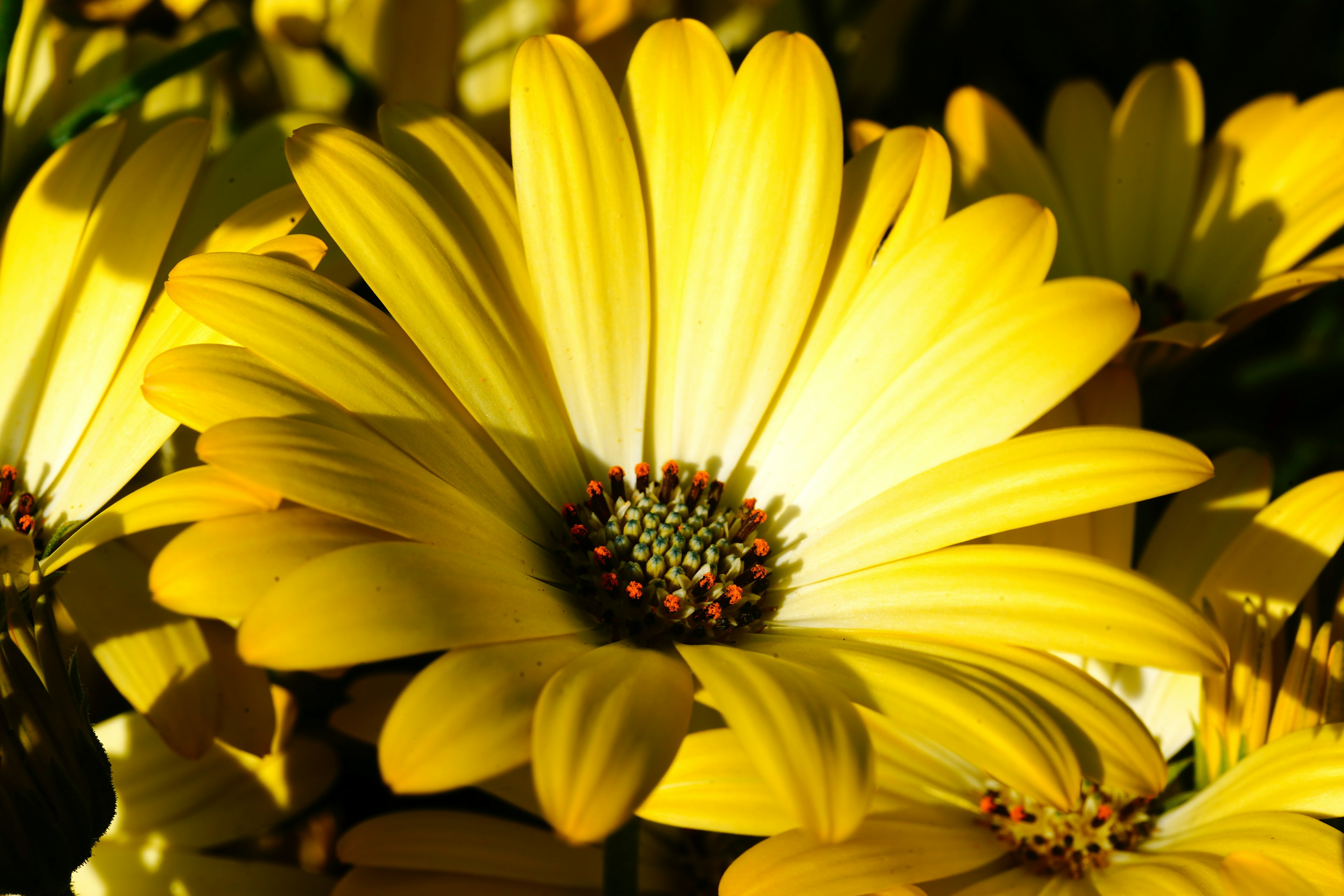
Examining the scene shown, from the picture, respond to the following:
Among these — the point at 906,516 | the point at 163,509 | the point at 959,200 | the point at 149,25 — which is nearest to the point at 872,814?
the point at 906,516

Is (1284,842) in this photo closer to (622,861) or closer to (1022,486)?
(1022,486)

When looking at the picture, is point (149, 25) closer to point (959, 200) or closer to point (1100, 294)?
point (959, 200)

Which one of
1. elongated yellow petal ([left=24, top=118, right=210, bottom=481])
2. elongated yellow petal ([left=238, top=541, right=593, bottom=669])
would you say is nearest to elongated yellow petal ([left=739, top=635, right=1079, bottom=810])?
elongated yellow petal ([left=238, top=541, right=593, bottom=669])

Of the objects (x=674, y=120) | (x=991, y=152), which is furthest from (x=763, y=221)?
(x=991, y=152)

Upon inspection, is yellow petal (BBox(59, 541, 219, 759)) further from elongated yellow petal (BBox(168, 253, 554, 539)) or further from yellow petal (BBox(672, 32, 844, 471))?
yellow petal (BBox(672, 32, 844, 471))

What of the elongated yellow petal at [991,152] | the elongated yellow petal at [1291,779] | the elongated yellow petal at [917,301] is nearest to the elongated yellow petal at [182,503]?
the elongated yellow petal at [917,301]
